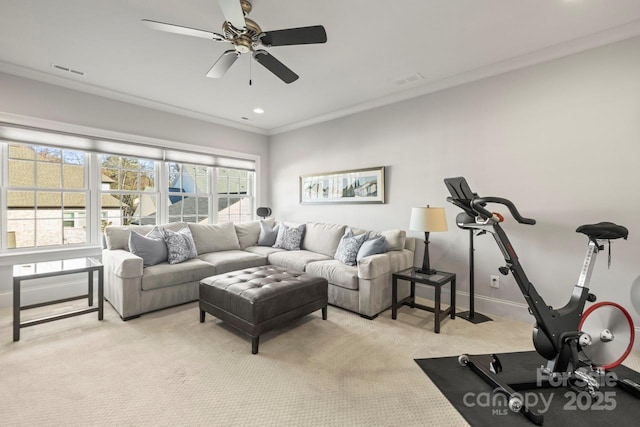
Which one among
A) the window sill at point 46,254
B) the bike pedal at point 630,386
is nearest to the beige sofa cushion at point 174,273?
the window sill at point 46,254

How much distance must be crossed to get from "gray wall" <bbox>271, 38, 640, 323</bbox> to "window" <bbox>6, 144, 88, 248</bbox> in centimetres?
407

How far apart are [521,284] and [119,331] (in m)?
3.35

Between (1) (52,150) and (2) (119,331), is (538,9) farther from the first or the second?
(1) (52,150)

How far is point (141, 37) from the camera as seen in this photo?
246 centimetres

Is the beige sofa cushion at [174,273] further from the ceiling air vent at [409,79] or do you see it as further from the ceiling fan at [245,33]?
the ceiling air vent at [409,79]

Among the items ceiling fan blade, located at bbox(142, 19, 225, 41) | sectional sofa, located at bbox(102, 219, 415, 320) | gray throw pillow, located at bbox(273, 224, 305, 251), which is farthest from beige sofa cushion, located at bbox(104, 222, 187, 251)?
ceiling fan blade, located at bbox(142, 19, 225, 41)

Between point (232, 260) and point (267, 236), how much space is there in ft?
3.40

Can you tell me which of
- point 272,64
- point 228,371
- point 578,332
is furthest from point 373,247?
point 272,64

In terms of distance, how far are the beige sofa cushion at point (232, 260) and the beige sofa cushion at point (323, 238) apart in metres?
0.73

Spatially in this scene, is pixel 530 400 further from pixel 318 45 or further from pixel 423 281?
pixel 318 45

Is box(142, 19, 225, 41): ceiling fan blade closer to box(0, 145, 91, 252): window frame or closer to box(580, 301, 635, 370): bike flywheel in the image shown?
box(0, 145, 91, 252): window frame

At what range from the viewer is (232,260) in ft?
12.3

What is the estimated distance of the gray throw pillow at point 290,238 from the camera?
436cm

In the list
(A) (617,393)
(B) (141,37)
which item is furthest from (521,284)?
(B) (141,37)
